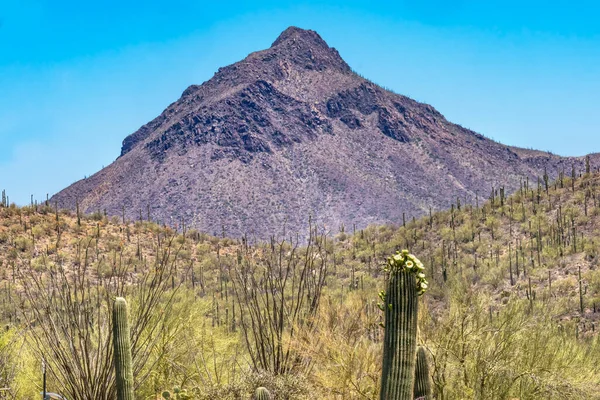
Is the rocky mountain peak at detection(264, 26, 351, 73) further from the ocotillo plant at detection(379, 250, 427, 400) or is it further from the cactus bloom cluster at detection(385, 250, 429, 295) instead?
the ocotillo plant at detection(379, 250, 427, 400)

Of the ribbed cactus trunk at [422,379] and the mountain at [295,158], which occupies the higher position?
the mountain at [295,158]

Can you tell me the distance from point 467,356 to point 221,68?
148 meters

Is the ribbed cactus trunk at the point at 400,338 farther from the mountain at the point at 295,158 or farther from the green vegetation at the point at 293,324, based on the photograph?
the mountain at the point at 295,158

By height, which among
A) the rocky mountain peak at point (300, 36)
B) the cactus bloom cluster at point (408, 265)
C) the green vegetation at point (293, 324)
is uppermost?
the rocky mountain peak at point (300, 36)

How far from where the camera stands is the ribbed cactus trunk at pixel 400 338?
6.82 m

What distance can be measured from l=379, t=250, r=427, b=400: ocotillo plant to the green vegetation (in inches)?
2.0

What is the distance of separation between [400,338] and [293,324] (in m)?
4.91

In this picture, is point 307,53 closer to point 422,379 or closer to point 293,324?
point 293,324

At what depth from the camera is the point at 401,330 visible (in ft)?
22.5

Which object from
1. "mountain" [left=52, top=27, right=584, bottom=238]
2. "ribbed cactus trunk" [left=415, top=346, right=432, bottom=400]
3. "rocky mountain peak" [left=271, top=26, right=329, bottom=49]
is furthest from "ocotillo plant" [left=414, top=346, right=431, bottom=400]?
"rocky mountain peak" [left=271, top=26, right=329, bottom=49]

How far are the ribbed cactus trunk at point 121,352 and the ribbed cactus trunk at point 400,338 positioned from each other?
10.5 ft

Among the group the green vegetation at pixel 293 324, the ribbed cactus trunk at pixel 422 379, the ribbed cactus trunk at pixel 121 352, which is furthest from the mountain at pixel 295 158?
the ribbed cactus trunk at pixel 121 352

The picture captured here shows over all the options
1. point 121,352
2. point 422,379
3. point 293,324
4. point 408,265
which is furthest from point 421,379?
point 121,352

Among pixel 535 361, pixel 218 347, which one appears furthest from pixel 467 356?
pixel 218 347
